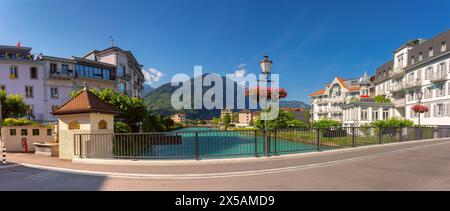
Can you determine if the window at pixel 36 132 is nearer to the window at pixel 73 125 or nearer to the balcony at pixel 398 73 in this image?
the window at pixel 73 125

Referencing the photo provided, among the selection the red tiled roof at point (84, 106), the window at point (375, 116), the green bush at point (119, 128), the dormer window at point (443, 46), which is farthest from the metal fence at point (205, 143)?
the window at point (375, 116)

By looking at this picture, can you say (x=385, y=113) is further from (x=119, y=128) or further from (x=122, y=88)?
(x=122, y=88)

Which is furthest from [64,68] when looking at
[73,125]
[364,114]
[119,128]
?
[364,114]

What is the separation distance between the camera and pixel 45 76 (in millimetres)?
30125

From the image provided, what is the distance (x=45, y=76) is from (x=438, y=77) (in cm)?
5319

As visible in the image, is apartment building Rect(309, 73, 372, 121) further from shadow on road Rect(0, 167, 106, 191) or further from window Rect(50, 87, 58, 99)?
window Rect(50, 87, 58, 99)

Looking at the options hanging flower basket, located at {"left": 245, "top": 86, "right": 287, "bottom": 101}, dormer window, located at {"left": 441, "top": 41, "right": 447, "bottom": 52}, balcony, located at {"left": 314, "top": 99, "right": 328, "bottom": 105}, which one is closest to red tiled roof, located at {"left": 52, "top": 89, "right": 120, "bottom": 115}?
hanging flower basket, located at {"left": 245, "top": 86, "right": 287, "bottom": 101}

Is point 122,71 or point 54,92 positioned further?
point 122,71

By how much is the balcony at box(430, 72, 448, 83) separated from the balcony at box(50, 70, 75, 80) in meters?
50.3

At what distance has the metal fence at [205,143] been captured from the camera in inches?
340

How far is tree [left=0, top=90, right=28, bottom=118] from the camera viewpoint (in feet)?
73.3

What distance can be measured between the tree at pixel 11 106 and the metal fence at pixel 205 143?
2180 centimetres
